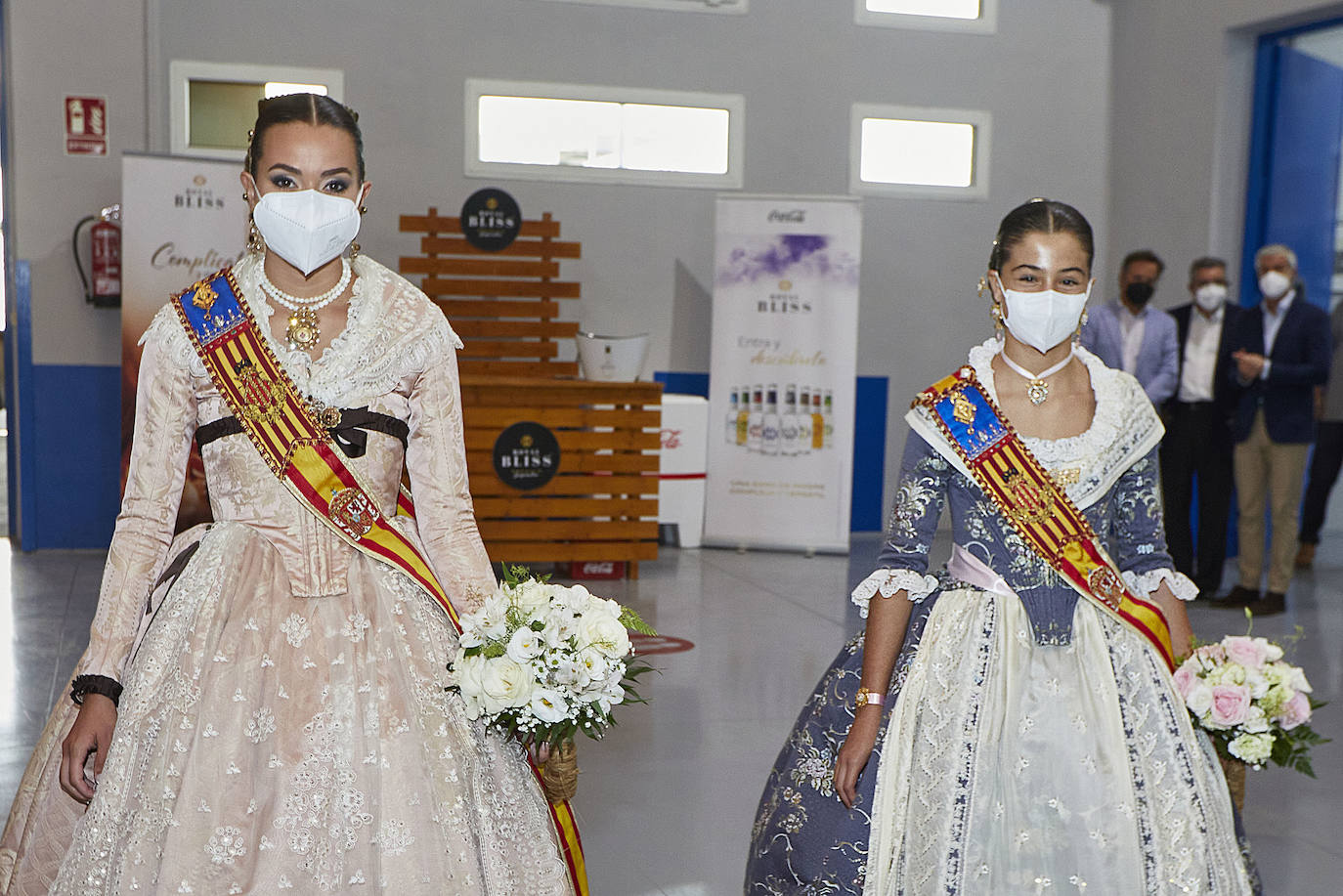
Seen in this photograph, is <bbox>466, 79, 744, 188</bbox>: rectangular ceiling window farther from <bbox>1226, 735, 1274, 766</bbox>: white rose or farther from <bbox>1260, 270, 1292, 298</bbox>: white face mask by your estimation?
<bbox>1226, 735, 1274, 766</bbox>: white rose

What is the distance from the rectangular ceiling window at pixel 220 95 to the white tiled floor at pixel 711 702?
2366mm

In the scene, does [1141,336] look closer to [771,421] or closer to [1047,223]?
[771,421]

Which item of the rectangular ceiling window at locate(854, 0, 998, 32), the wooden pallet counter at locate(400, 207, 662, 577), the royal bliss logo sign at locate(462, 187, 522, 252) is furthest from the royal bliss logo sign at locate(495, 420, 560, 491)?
the rectangular ceiling window at locate(854, 0, 998, 32)

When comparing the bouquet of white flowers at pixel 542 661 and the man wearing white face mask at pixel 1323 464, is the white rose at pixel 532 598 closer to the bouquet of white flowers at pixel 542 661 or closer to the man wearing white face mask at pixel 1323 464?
the bouquet of white flowers at pixel 542 661

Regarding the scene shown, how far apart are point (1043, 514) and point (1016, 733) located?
34cm

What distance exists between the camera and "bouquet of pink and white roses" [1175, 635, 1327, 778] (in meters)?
1.99

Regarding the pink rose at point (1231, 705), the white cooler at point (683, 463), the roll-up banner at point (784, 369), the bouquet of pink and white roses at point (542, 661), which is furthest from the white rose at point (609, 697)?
the roll-up banner at point (784, 369)

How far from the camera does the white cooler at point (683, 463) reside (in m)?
7.45

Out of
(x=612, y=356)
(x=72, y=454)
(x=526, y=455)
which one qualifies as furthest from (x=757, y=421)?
(x=72, y=454)

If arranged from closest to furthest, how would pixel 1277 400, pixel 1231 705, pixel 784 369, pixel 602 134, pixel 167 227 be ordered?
pixel 1231 705 → pixel 1277 400 → pixel 167 227 → pixel 784 369 → pixel 602 134

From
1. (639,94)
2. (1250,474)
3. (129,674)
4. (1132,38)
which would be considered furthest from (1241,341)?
(129,674)

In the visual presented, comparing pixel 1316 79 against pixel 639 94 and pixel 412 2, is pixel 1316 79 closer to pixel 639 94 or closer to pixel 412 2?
pixel 639 94

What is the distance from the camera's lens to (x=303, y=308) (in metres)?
1.88

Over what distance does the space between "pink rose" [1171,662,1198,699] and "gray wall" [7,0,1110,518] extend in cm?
624
